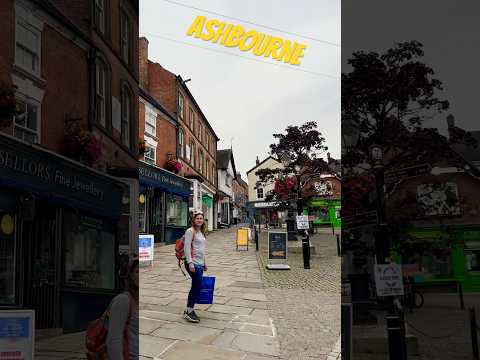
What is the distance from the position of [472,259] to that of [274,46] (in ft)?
3.97

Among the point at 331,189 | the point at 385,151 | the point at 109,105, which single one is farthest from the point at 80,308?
the point at 385,151

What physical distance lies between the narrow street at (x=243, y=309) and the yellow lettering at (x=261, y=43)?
0.73 metres

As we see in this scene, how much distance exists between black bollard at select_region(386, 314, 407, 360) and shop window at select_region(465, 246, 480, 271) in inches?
14.0

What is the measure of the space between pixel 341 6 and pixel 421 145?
0.63 m

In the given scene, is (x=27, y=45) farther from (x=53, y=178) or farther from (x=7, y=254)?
(x=7, y=254)

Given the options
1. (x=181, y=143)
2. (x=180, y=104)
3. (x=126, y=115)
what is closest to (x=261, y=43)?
(x=180, y=104)

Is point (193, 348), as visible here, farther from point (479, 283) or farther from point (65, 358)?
point (479, 283)

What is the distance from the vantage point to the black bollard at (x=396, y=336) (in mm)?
1493

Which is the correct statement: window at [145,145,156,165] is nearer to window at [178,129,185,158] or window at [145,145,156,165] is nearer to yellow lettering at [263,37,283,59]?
window at [178,129,185,158]

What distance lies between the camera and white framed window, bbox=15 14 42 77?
961mm

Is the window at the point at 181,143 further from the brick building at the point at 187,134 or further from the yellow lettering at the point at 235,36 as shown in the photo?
the yellow lettering at the point at 235,36

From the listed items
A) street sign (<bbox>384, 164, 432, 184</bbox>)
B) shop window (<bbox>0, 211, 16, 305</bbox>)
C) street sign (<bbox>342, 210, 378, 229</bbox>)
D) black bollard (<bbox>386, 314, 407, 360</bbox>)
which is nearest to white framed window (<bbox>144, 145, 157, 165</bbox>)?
shop window (<bbox>0, 211, 16, 305</bbox>)

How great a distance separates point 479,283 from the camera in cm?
161

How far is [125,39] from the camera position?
1.27 meters
